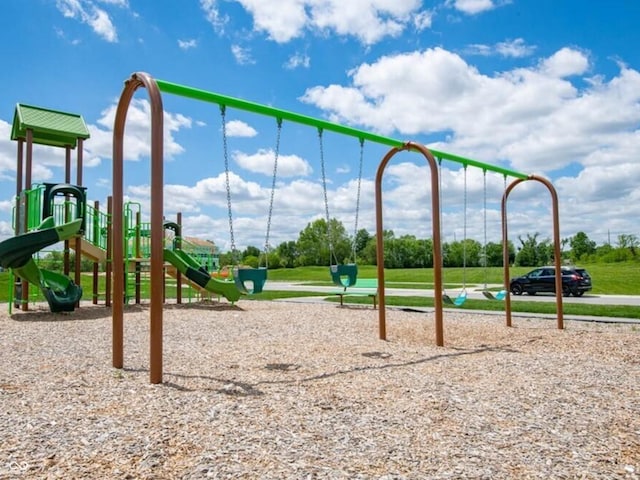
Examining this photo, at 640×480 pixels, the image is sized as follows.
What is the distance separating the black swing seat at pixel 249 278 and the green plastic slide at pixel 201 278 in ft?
25.4

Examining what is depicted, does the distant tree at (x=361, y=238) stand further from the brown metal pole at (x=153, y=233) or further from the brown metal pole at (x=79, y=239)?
the brown metal pole at (x=153, y=233)

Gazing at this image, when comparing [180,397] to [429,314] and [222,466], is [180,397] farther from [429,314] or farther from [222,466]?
[429,314]

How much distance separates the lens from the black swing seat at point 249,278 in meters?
6.75

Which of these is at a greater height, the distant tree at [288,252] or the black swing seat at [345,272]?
the distant tree at [288,252]

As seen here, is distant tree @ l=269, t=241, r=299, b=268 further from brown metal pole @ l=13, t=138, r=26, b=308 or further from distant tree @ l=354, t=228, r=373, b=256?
brown metal pole @ l=13, t=138, r=26, b=308

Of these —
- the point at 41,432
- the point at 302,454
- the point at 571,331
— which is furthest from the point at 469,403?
the point at 571,331

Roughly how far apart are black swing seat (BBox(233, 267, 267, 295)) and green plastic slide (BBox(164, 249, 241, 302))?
25.4ft

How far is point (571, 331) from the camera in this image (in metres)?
9.66

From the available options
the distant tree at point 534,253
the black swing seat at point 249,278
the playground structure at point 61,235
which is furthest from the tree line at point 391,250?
the black swing seat at point 249,278

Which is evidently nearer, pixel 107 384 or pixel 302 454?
pixel 302 454

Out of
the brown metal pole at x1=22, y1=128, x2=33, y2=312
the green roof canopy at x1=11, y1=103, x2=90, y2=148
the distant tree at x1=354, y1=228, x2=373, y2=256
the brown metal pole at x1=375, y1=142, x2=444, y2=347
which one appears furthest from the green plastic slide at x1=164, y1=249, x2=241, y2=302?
the distant tree at x1=354, y1=228, x2=373, y2=256

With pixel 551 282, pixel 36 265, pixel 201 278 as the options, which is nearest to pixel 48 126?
pixel 36 265

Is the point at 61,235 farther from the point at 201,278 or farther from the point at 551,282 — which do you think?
the point at 551,282

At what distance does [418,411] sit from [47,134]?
44.5ft
